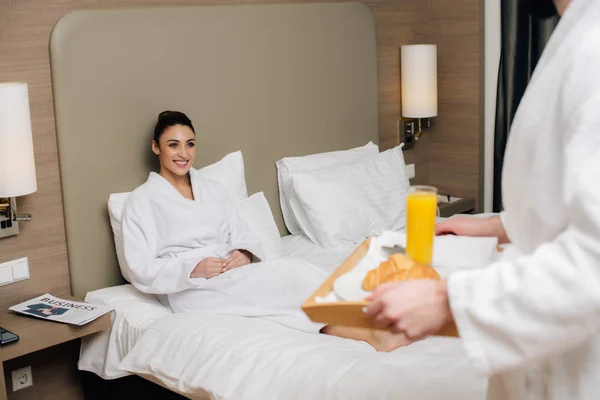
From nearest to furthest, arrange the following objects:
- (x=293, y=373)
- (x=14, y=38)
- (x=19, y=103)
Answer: (x=293, y=373)
(x=19, y=103)
(x=14, y=38)

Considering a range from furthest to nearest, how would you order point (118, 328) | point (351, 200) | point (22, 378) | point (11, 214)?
point (351, 200) < point (22, 378) < point (118, 328) < point (11, 214)

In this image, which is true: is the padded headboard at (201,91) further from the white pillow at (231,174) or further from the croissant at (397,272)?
the croissant at (397,272)

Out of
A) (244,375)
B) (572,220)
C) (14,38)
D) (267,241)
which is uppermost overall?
(14,38)

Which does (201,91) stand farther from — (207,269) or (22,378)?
(22,378)

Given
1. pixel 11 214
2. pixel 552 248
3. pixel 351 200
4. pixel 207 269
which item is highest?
pixel 552 248

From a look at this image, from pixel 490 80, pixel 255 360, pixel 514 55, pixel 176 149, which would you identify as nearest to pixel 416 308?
pixel 255 360

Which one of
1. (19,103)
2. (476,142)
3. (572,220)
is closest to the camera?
(572,220)

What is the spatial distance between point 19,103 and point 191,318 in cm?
86

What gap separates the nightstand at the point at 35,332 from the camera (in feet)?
7.68

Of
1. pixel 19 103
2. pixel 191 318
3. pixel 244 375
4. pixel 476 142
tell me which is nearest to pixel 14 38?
pixel 19 103

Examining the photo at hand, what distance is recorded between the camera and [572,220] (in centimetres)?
106

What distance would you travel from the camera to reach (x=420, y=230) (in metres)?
1.44

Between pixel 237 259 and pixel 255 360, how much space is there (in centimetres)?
66

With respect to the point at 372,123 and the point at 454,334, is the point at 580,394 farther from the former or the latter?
the point at 372,123
